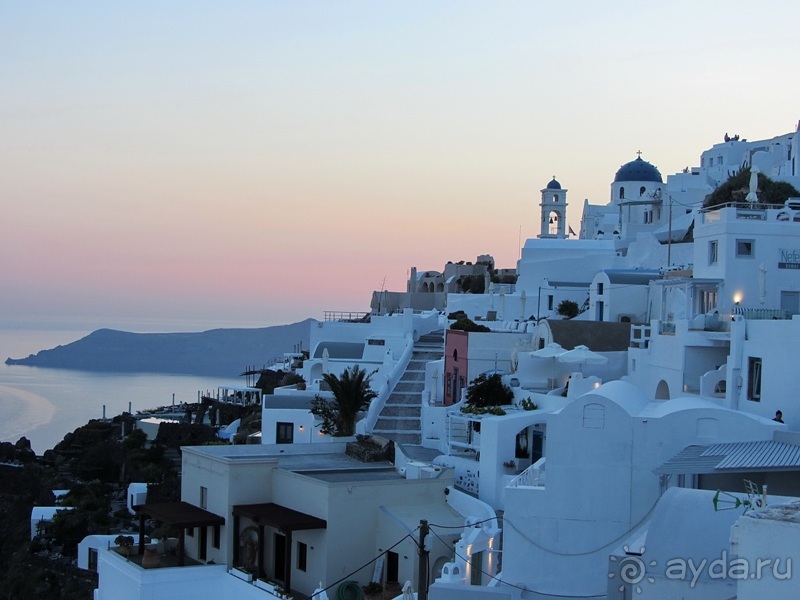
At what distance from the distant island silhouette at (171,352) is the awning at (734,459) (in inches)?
4913

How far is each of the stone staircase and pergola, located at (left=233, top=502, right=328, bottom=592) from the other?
23.7ft

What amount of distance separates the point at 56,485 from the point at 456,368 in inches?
937

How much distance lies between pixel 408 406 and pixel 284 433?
4.43 meters

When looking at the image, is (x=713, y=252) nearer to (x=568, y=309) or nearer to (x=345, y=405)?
(x=345, y=405)

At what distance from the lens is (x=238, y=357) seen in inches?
6348

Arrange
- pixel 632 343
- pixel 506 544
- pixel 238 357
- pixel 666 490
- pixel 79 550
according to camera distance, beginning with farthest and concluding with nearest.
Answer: pixel 238 357, pixel 79 550, pixel 632 343, pixel 506 544, pixel 666 490

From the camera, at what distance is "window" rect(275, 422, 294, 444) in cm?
3294

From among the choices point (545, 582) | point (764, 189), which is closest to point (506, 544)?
point (545, 582)

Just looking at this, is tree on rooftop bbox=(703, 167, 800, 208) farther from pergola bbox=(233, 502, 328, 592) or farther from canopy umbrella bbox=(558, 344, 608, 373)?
pergola bbox=(233, 502, 328, 592)

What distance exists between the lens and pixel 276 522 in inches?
826

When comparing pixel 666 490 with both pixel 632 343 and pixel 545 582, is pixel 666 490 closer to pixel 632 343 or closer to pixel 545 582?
pixel 545 582

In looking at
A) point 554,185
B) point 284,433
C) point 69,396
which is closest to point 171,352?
point 69,396

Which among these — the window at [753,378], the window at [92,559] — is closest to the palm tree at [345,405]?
the window at [92,559]

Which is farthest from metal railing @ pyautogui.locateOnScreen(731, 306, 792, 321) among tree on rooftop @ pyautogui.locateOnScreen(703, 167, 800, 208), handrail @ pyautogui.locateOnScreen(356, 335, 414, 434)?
handrail @ pyautogui.locateOnScreen(356, 335, 414, 434)
